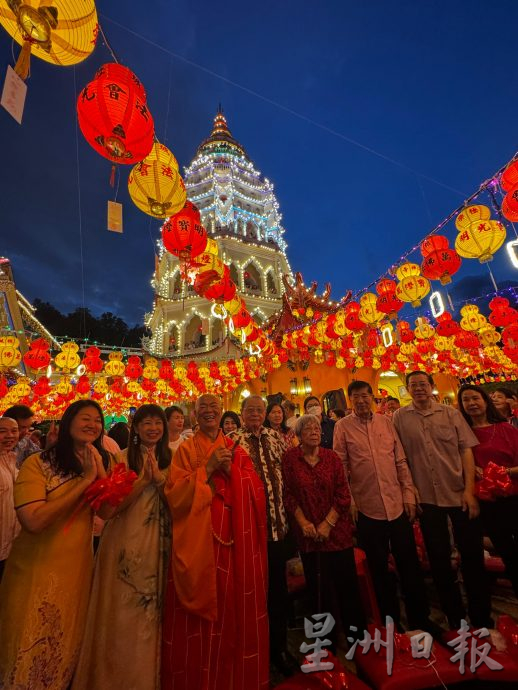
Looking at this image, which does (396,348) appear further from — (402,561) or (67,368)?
(67,368)

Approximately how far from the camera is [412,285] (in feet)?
23.6

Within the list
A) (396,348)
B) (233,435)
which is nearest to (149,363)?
(396,348)

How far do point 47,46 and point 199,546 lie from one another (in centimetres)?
419

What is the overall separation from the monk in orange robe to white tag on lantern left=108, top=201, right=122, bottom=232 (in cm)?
318

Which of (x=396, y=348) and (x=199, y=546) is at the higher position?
(x=396, y=348)

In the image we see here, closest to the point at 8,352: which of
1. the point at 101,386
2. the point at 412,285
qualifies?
the point at 101,386

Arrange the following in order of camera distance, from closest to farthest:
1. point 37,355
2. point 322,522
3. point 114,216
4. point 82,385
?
point 322,522 → point 114,216 → point 37,355 → point 82,385

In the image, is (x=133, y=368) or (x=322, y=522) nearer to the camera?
(x=322, y=522)

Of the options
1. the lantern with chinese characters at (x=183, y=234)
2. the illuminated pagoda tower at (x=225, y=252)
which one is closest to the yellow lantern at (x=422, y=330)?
the lantern with chinese characters at (x=183, y=234)

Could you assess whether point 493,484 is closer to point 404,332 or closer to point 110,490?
point 110,490

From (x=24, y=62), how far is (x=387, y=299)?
752 centimetres

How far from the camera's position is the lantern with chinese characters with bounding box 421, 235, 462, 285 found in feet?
19.7

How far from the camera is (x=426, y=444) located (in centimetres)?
292

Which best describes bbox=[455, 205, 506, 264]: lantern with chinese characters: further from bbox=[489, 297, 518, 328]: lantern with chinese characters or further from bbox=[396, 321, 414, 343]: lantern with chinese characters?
bbox=[489, 297, 518, 328]: lantern with chinese characters
